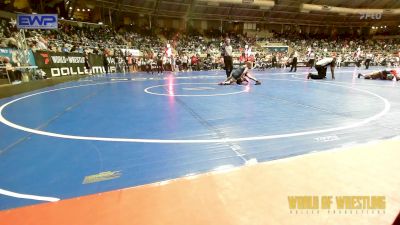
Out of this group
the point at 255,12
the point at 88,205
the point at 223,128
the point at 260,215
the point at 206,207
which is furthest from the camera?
the point at 255,12

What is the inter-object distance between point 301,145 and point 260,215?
70.2 inches

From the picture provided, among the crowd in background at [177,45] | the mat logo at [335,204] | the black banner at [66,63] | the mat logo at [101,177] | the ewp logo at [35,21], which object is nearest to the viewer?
the mat logo at [335,204]

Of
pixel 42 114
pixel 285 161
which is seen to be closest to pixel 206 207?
pixel 285 161

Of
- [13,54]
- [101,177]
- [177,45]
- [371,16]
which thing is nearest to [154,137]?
[101,177]

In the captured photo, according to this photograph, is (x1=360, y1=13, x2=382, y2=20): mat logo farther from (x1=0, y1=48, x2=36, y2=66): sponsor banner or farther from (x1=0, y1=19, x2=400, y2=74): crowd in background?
(x1=0, y1=48, x2=36, y2=66): sponsor banner

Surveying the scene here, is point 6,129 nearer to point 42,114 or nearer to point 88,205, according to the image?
point 42,114

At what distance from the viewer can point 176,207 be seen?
Answer: 1711 millimetres

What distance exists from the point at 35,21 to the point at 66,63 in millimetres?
4363

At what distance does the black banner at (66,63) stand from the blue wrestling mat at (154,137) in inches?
321

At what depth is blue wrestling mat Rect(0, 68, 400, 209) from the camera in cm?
247

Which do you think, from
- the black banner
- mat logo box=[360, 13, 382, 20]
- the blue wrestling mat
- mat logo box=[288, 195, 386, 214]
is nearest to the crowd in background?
the black banner

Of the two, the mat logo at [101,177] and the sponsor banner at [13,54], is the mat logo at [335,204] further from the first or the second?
the sponsor banner at [13,54]

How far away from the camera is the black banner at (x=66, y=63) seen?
13297mm

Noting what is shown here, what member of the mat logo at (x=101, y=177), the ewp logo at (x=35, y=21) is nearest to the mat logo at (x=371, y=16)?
the ewp logo at (x=35, y=21)
